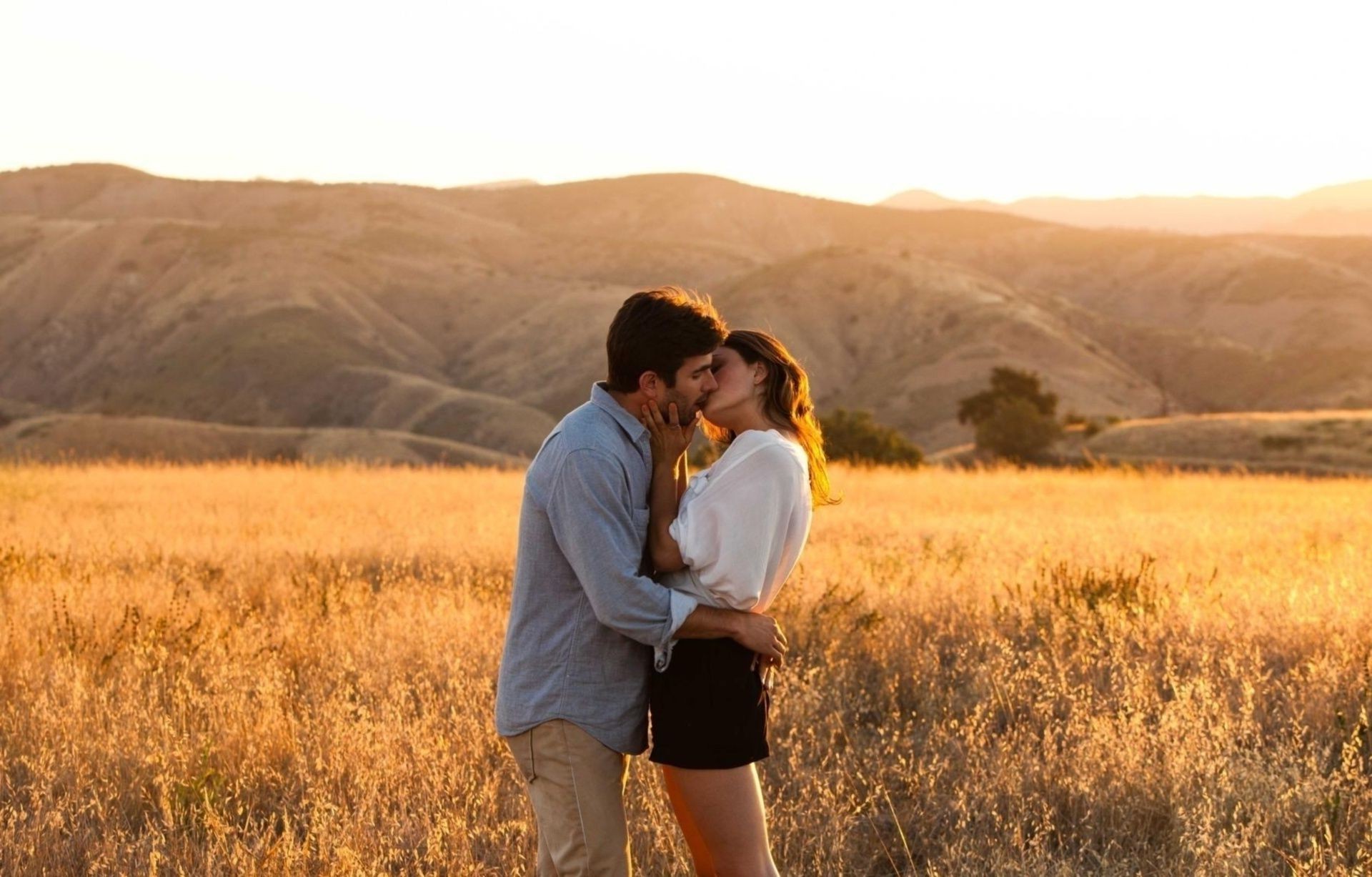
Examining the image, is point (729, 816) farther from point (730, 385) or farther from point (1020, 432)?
point (1020, 432)

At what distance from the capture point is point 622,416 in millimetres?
3312

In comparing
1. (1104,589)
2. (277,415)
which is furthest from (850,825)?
(277,415)

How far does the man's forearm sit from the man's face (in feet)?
1.79

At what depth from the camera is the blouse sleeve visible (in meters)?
3.19

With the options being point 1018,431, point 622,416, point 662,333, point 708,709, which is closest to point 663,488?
point 622,416

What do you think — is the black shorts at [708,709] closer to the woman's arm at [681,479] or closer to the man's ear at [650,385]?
the woman's arm at [681,479]

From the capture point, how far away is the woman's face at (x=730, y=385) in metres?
3.43

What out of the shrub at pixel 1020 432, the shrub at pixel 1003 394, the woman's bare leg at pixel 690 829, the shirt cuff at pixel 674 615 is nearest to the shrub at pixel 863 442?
the shrub at pixel 1020 432

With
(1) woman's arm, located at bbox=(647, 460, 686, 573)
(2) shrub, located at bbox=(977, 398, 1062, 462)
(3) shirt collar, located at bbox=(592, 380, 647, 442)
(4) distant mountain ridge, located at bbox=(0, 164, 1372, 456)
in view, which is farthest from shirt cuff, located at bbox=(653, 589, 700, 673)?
(4) distant mountain ridge, located at bbox=(0, 164, 1372, 456)

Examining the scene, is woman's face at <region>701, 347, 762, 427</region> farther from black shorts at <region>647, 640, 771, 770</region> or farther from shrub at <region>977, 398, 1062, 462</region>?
shrub at <region>977, 398, 1062, 462</region>

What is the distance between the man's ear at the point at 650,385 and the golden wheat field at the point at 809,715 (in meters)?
1.96

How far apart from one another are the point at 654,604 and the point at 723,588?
207 mm

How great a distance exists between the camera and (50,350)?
356 ft

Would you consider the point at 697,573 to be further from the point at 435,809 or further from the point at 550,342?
the point at 550,342
